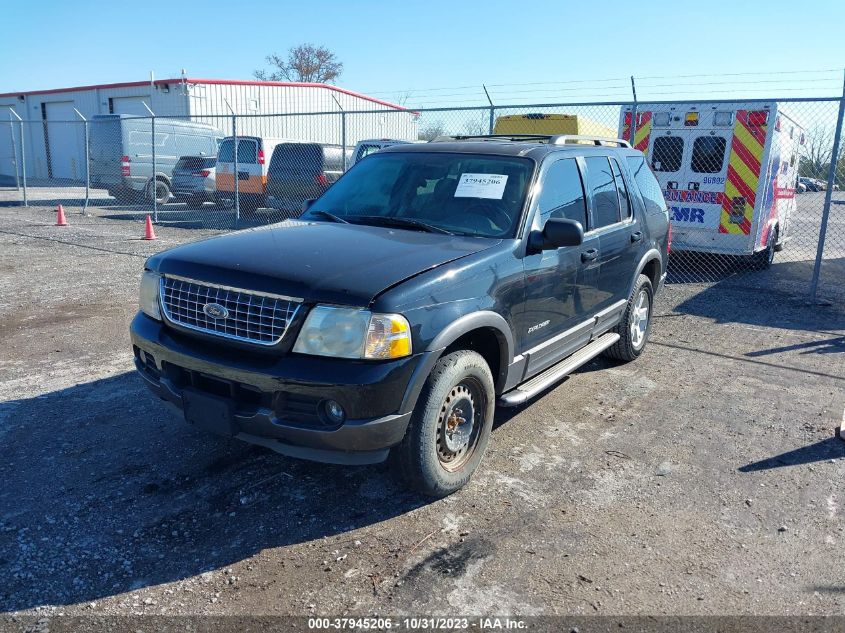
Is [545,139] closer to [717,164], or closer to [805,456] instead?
[805,456]

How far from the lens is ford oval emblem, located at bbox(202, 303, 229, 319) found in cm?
344

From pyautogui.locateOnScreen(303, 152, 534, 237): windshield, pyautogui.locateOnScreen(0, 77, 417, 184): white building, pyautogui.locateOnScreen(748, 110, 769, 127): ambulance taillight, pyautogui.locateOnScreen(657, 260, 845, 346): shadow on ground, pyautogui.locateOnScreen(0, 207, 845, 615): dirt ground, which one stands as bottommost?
pyautogui.locateOnScreen(0, 207, 845, 615): dirt ground

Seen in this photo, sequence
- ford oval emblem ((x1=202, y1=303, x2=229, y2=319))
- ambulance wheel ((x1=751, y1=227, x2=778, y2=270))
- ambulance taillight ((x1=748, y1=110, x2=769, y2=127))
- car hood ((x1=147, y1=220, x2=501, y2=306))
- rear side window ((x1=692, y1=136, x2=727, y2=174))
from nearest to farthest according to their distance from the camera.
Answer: car hood ((x1=147, y1=220, x2=501, y2=306))
ford oval emblem ((x1=202, y1=303, x2=229, y2=319))
ambulance taillight ((x1=748, y1=110, x2=769, y2=127))
rear side window ((x1=692, y1=136, x2=727, y2=174))
ambulance wheel ((x1=751, y1=227, x2=778, y2=270))

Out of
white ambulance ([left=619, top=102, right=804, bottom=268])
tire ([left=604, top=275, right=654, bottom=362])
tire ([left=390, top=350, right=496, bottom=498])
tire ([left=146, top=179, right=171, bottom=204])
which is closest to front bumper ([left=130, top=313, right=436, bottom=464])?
tire ([left=390, top=350, right=496, bottom=498])

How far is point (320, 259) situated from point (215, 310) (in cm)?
59

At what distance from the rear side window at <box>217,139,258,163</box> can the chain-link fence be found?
0.11 feet

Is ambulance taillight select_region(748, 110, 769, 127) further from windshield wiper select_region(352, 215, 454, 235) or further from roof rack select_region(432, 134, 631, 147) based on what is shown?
windshield wiper select_region(352, 215, 454, 235)

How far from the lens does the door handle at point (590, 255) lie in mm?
4762

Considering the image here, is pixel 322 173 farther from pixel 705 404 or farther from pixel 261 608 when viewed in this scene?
pixel 261 608

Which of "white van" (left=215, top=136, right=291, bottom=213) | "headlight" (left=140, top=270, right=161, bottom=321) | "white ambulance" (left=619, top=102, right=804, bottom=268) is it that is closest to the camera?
"headlight" (left=140, top=270, right=161, bottom=321)

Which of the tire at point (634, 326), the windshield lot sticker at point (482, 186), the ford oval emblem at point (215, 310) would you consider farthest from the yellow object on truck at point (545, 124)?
the ford oval emblem at point (215, 310)

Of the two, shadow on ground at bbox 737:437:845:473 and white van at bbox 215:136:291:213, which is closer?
shadow on ground at bbox 737:437:845:473

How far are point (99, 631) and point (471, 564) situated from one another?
160cm

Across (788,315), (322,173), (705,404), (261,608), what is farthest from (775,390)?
(322,173)
